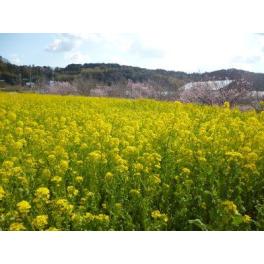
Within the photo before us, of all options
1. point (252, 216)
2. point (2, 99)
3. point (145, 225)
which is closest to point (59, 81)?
point (2, 99)

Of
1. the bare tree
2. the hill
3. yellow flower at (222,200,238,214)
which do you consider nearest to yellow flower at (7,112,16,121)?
the hill

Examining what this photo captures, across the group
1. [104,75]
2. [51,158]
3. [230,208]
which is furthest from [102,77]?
[230,208]

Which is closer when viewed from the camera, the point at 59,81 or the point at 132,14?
the point at 132,14

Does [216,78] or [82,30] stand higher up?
[82,30]

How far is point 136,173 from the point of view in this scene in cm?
340

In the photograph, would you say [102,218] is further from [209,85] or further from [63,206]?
[209,85]

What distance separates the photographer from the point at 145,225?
298 centimetres

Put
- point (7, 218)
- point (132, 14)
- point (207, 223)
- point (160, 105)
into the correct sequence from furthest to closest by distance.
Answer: point (160, 105)
point (132, 14)
point (207, 223)
point (7, 218)

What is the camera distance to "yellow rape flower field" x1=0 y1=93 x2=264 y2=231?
2949 mm

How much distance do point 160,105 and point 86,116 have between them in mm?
852

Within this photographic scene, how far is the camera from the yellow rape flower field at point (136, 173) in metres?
2.95

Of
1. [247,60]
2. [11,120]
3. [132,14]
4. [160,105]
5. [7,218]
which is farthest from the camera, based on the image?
[160,105]
